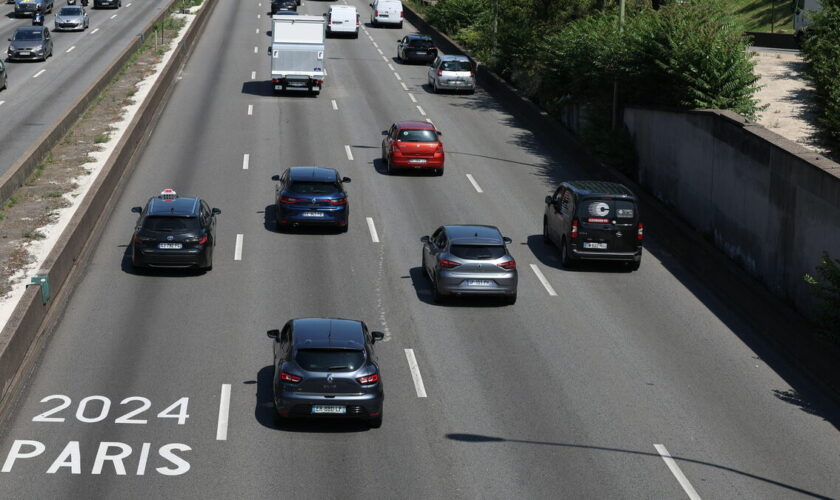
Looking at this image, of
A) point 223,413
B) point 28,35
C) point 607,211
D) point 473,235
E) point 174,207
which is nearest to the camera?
point 223,413

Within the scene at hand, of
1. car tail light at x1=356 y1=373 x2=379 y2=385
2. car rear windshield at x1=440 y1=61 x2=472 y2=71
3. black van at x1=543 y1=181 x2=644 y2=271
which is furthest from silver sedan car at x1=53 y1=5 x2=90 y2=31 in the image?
car tail light at x1=356 y1=373 x2=379 y2=385

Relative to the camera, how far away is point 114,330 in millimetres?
23734

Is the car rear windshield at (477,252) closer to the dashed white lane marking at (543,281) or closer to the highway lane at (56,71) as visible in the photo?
the dashed white lane marking at (543,281)

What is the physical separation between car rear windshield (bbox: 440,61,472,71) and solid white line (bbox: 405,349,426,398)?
33050 millimetres

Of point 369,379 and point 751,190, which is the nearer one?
point 369,379

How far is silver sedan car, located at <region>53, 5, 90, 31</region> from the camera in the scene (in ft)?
245

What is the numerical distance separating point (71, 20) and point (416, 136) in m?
43.7

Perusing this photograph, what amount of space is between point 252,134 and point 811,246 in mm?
24805

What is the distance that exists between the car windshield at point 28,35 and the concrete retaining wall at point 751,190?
38.0 metres

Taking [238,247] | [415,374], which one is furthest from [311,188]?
[415,374]

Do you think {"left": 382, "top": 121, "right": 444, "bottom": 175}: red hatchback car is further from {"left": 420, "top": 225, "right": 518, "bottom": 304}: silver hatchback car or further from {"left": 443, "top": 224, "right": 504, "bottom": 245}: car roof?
{"left": 420, "top": 225, "right": 518, "bottom": 304}: silver hatchback car

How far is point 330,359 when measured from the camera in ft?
61.7

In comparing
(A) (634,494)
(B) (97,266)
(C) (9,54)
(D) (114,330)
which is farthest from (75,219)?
(C) (9,54)

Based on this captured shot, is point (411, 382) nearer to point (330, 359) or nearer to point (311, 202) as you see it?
point (330, 359)
